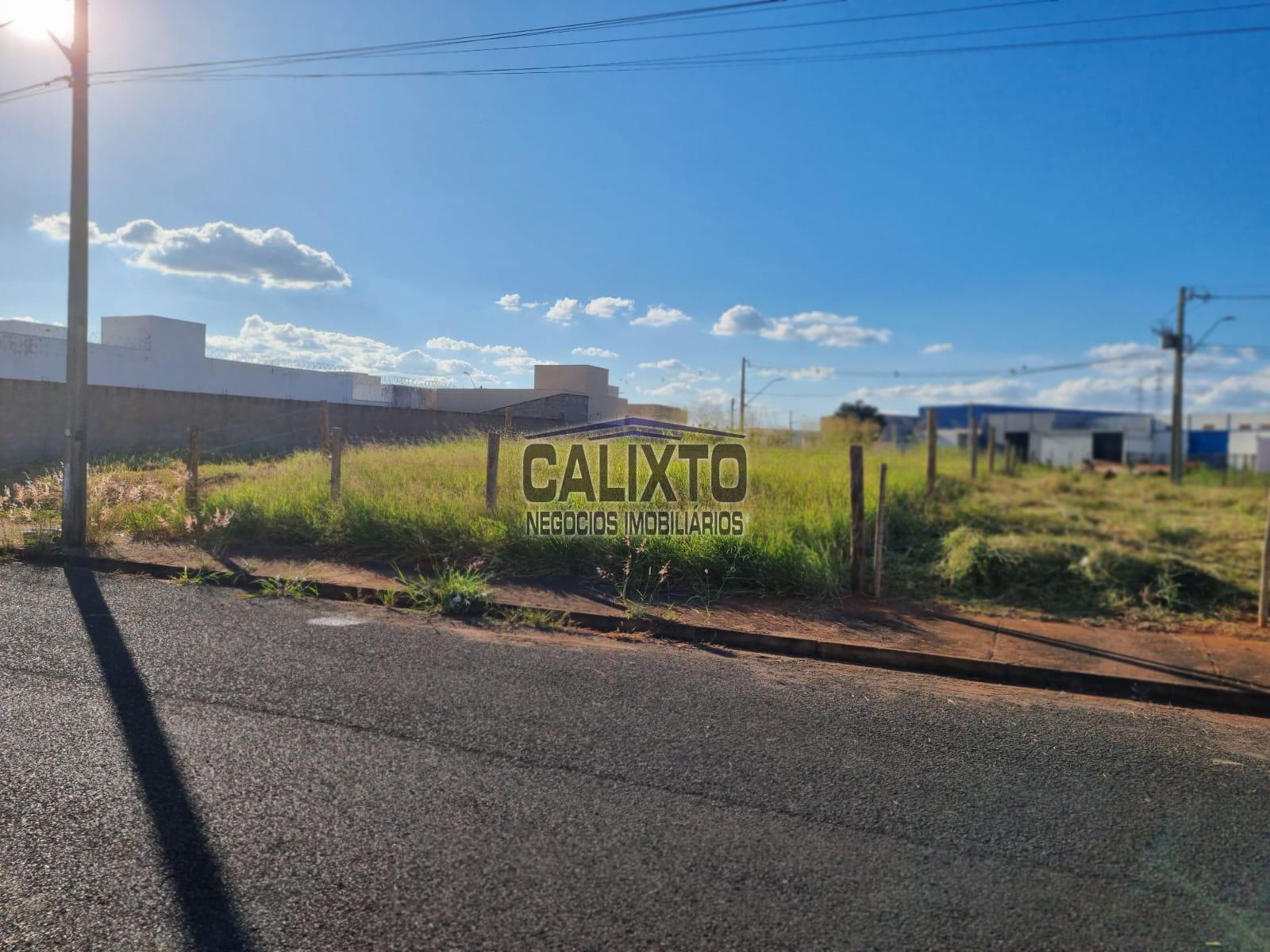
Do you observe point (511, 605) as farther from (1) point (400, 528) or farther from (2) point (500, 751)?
(2) point (500, 751)

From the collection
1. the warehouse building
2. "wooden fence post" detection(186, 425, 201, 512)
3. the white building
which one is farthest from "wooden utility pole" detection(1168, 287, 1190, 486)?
"wooden fence post" detection(186, 425, 201, 512)

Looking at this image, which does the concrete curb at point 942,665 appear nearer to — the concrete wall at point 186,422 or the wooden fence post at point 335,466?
the wooden fence post at point 335,466

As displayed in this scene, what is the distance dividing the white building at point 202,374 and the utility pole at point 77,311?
43.4ft

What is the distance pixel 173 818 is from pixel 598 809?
1549 millimetres

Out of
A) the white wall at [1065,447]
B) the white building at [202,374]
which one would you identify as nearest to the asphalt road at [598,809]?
the white building at [202,374]

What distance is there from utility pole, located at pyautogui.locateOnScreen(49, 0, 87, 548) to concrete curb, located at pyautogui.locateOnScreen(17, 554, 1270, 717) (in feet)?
13.3

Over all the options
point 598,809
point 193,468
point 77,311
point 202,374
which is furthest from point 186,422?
point 598,809

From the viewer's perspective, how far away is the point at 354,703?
158 inches

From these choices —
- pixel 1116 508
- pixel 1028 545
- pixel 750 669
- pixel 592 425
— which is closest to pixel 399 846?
pixel 750 669

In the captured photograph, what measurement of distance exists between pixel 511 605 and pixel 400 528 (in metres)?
2.32

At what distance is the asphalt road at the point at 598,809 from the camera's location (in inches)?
89.4

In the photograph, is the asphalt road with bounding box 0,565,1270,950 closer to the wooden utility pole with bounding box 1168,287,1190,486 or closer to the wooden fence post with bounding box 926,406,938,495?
the wooden fence post with bounding box 926,406,938,495

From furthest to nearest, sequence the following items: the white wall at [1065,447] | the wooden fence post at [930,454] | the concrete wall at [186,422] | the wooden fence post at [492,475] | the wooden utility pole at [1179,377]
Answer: the white wall at [1065,447] → the wooden utility pole at [1179,377] → the concrete wall at [186,422] → the wooden fence post at [930,454] → the wooden fence post at [492,475]

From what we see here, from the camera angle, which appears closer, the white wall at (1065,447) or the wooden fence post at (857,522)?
the wooden fence post at (857,522)
